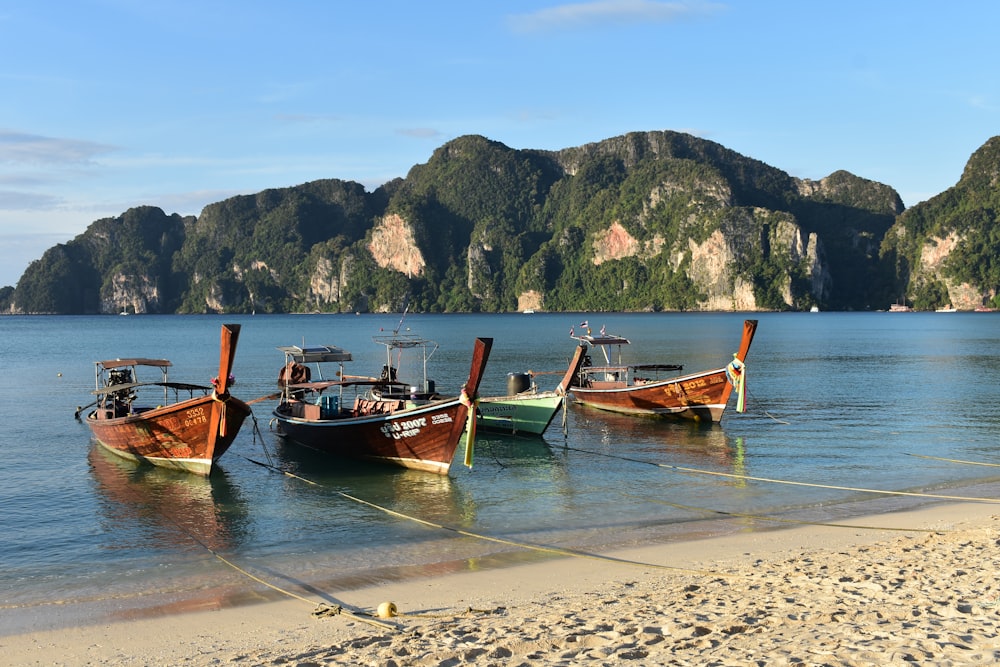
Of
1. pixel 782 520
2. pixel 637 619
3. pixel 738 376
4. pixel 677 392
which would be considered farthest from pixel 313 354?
pixel 637 619

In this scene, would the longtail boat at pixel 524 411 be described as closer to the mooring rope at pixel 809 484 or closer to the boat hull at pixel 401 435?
the mooring rope at pixel 809 484

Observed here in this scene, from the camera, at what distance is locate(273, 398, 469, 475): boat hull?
21.5 metres

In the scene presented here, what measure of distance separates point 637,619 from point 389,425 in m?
13.4

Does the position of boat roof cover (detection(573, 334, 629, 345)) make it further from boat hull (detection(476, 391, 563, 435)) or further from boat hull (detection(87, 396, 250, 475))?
boat hull (detection(87, 396, 250, 475))

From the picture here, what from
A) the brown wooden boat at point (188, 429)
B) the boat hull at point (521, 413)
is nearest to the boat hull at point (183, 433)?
the brown wooden boat at point (188, 429)

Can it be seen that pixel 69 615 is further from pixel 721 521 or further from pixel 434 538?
pixel 721 521

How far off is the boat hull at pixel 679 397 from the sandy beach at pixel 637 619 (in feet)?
55.4

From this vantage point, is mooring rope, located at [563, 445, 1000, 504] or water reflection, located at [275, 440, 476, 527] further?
mooring rope, located at [563, 445, 1000, 504]

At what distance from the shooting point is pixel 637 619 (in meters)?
10.1

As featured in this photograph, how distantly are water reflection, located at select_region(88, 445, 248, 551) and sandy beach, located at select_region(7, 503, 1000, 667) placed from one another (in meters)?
4.89

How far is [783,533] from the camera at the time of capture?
1570 centimetres

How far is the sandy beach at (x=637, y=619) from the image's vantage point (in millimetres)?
8859

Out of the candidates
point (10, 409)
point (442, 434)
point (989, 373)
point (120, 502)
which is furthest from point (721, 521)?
point (989, 373)

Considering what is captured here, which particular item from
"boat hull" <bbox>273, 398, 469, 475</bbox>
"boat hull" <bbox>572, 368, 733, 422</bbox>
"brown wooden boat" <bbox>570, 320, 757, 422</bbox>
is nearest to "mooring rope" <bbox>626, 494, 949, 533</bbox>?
"boat hull" <bbox>273, 398, 469, 475</bbox>
